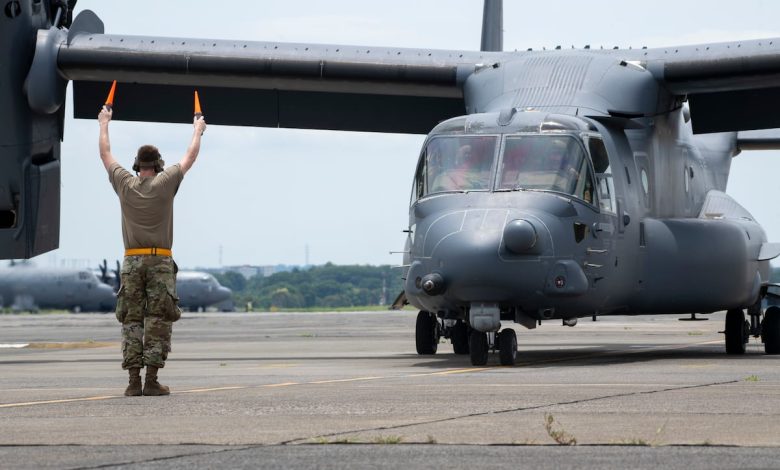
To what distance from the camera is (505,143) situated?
50.7 ft

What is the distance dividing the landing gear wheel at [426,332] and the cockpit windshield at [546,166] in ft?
14.8

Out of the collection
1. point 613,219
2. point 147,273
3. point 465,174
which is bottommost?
point 147,273

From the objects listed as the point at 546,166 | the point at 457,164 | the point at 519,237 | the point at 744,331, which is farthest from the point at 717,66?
the point at 519,237

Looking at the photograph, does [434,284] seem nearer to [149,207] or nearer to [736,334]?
[149,207]

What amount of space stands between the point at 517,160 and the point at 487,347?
7.14 feet

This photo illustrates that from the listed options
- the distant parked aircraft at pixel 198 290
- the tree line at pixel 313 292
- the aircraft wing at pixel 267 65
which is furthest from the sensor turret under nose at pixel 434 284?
the tree line at pixel 313 292

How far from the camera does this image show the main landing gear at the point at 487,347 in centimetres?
1474

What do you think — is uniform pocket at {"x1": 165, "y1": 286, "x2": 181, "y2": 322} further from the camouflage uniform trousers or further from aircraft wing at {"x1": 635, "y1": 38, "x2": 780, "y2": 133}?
aircraft wing at {"x1": 635, "y1": 38, "x2": 780, "y2": 133}

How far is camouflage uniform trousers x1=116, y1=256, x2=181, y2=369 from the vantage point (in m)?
10.6

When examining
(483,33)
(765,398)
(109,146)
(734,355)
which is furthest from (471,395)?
(483,33)

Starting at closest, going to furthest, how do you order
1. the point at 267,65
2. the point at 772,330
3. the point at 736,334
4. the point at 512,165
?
the point at 512,165
the point at 736,334
the point at 772,330
the point at 267,65

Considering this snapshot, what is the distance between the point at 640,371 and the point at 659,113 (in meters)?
6.01

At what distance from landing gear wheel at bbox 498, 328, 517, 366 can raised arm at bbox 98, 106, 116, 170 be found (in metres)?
5.40

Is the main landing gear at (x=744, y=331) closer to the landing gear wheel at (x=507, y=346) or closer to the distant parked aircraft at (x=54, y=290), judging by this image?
the landing gear wheel at (x=507, y=346)
